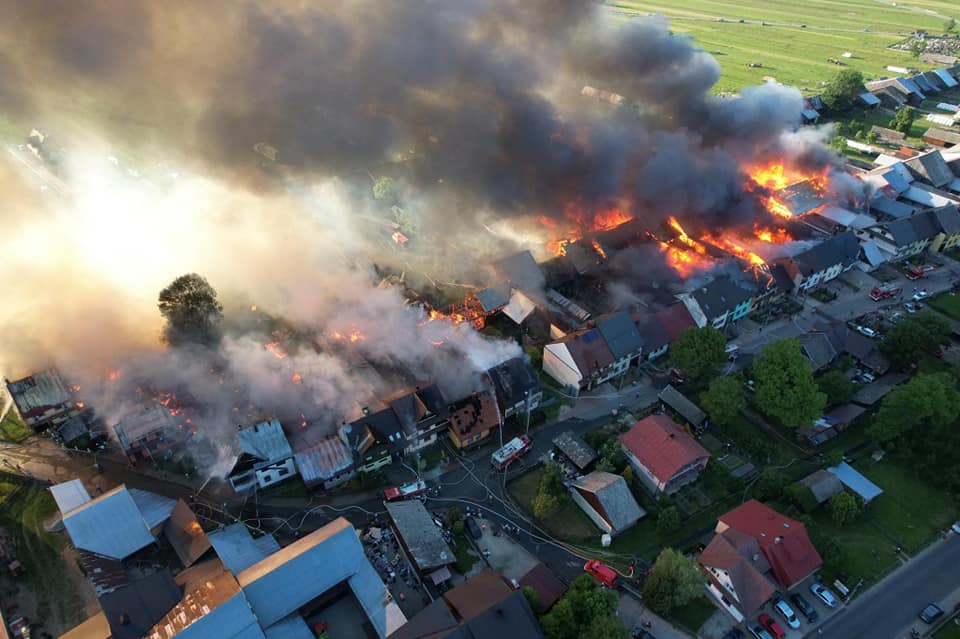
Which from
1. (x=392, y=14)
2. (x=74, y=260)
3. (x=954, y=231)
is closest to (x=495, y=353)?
(x=392, y=14)

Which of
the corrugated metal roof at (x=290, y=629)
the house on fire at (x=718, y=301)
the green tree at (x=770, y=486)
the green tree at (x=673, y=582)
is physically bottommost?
the green tree at (x=770, y=486)

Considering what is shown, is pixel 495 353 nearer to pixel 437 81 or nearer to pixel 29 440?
pixel 437 81

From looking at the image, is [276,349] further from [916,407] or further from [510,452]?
[916,407]

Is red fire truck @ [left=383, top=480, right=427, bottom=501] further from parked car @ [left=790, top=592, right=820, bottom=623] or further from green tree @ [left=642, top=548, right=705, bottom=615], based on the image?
parked car @ [left=790, top=592, right=820, bottom=623]

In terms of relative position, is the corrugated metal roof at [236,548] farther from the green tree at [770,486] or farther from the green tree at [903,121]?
the green tree at [903,121]

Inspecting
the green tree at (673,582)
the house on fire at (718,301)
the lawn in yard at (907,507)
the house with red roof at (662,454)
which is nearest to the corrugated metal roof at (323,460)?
the house with red roof at (662,454)

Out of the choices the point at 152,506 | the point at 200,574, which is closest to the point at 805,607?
the point at 200,574
